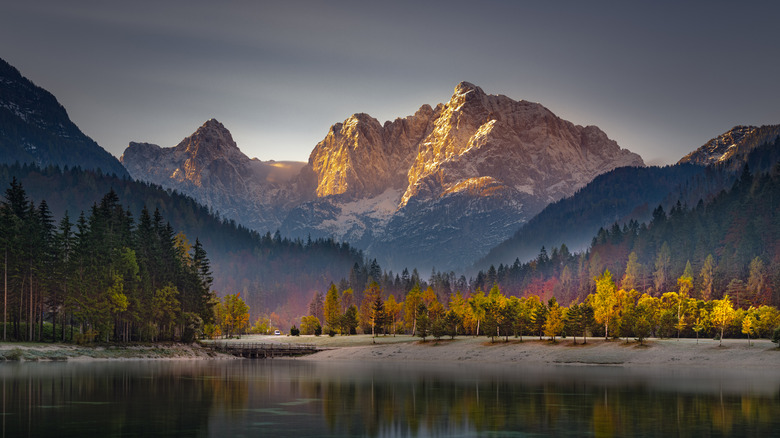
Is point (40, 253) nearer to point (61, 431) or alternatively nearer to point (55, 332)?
point (55, 332)

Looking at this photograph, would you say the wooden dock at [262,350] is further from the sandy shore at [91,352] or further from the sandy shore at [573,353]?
the sandy shore at [91,352]

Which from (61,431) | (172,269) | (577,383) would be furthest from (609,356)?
(61,431)

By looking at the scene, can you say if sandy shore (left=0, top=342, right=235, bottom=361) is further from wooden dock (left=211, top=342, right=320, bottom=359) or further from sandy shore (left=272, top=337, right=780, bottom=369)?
sandy shore (left=272, top=337, right=780, bottom=369)

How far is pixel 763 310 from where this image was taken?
14800cm

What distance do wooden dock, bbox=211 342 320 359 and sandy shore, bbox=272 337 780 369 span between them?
5.58m

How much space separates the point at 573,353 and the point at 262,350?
233ft

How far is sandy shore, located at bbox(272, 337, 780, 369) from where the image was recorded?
125 metres

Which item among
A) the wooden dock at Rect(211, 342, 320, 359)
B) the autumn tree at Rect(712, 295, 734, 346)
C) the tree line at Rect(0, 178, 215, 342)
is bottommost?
the wooden dock at Rect(211, 342, 320, 359)

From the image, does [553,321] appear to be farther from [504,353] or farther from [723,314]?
[723,314]

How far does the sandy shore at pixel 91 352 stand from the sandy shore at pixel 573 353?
34739 mm

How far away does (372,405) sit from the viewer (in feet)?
207

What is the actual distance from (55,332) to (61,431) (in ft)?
319

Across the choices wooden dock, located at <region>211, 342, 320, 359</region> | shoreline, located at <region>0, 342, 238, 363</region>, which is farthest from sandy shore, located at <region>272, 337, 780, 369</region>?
shoreline, located at <region>0, 342, 238, 363</region>

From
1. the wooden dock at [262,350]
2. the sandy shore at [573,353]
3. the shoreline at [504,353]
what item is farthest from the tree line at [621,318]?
the wooden dock at [262,350]
